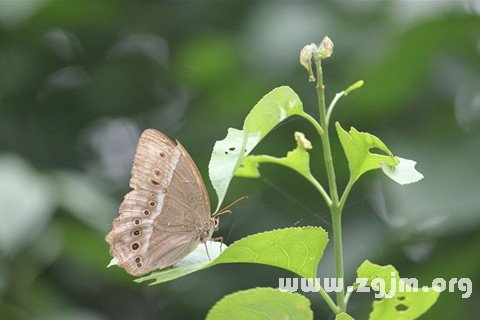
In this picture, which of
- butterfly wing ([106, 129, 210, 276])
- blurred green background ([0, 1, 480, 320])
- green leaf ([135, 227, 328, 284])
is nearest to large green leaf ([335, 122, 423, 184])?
green leaf ([135, 227, 328, 284])

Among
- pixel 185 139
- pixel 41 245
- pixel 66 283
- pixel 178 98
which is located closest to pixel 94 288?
pixel 66 283

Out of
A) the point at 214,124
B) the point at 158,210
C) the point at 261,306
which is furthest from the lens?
the point at 214,124

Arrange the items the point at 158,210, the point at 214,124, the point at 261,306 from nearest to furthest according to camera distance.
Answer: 1. the point at 261,306
2. the point at 158,210
3. the point at 214,124

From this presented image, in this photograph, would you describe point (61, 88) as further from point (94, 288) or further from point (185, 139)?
point (94, 288)

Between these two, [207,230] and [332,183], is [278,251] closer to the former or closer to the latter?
[332,183]

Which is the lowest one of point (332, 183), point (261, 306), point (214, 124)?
point (261, 306)

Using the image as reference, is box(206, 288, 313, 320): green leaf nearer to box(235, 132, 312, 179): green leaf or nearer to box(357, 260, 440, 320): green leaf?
box(357, 260, 440, 320): green leaf

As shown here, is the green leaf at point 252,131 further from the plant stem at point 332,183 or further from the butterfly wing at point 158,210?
the butterfly wing at point 158,210

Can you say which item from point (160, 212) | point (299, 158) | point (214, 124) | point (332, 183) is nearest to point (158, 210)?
point (160, 212)
